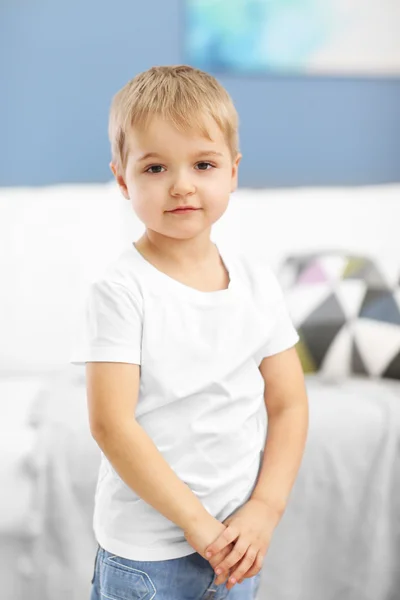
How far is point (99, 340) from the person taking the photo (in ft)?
2.83

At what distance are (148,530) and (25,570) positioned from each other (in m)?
0.81

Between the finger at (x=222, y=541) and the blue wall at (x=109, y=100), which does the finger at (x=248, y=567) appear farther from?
the blue wall at (x=109, y=100)

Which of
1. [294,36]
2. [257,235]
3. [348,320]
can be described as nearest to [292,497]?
[348,320]

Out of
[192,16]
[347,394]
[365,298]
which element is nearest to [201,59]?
[192,16]

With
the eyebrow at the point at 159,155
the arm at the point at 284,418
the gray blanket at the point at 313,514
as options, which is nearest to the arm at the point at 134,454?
the arm at the point at 284,418

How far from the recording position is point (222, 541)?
862mm

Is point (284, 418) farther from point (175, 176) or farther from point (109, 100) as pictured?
point (109, 100)

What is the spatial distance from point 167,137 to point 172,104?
40 millimetres

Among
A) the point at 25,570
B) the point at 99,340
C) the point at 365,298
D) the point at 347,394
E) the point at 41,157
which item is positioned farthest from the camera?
the point at 41,157

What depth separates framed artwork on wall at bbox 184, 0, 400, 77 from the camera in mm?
2654

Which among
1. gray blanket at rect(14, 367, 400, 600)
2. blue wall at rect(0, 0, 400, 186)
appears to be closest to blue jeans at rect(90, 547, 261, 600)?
gray blanket at rect(14, 367, 400, 600)

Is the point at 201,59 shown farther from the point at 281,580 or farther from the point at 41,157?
the point at 281,580

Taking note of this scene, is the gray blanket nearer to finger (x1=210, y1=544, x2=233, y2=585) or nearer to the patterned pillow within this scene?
the patterned pillow

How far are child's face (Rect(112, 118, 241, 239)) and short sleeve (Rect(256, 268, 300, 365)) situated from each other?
0.14m
